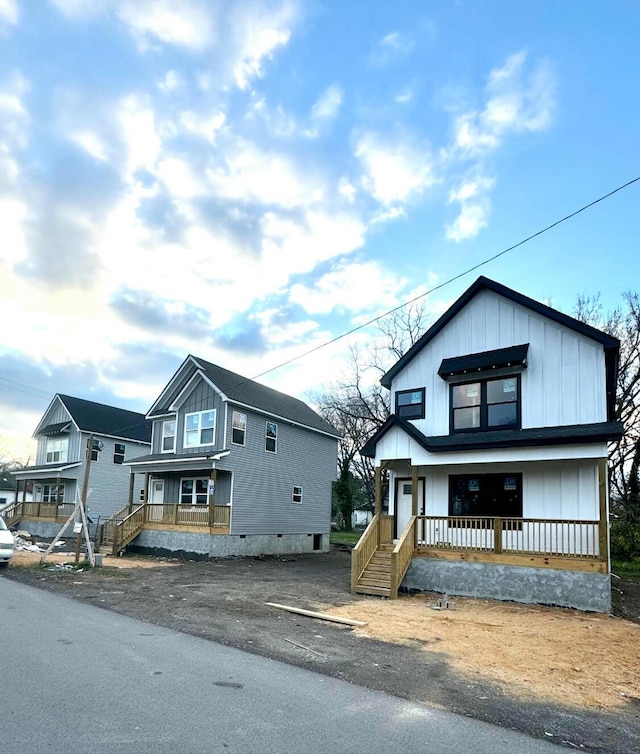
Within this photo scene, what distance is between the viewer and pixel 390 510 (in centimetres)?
1814

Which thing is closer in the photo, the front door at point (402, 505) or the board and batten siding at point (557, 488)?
the board and batten siding at point (557, 488)

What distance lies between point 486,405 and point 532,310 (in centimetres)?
→ 306

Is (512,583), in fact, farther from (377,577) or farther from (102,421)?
(102,421)

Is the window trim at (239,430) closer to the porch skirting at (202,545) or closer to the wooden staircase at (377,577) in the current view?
the porch skirting at (202,545)

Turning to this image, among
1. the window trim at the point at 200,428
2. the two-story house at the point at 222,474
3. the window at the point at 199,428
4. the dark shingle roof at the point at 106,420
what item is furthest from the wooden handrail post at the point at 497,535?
the dark shingle roof at the point at 106,420

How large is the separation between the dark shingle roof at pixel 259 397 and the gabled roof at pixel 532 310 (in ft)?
29.8

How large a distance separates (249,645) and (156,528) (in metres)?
17.5

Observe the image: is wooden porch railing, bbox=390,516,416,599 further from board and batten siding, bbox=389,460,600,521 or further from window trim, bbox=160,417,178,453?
window trim, bbox=160,417,178,453

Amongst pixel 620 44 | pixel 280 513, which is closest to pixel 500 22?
pixel 620 44

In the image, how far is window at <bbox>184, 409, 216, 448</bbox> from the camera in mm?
24547

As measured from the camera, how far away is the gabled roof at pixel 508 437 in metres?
13.2

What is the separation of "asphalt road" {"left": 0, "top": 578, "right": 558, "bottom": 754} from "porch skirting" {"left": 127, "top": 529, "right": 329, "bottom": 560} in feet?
48.9

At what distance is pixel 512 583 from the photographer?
13758 mm

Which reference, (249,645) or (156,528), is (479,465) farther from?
(156,528)
